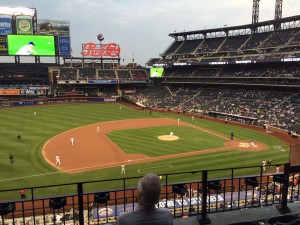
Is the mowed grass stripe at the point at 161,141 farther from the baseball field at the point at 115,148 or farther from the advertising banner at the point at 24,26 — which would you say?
the advertising banner at the point at 24,26

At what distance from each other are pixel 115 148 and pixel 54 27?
2576 inches

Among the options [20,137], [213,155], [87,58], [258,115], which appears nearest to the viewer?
[213,155]

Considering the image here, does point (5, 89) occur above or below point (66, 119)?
above

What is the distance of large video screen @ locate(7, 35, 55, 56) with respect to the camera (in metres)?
77.5

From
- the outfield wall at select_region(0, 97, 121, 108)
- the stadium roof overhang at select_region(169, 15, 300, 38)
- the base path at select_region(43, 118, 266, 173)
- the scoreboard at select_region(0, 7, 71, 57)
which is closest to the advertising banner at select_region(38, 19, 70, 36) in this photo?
the scoreboard at select_region(0, 7, 71, 57)

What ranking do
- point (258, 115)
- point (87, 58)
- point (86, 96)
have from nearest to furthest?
point (258, 115) < point (86, 96) < point (87, 58)

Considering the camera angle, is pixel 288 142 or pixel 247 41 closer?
pixel 288 142

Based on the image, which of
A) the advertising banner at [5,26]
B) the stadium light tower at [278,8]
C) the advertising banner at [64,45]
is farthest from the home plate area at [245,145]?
the advertising banner at [5,26]

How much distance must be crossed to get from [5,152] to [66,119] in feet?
68.6

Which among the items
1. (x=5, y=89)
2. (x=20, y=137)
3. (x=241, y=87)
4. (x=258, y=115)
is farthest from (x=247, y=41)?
(x=5, y=89)

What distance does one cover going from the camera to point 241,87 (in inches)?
2650

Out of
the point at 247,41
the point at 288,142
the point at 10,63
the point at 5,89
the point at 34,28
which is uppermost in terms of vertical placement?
the point at 34,28

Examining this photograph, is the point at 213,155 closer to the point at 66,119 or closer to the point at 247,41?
the point at 66,119

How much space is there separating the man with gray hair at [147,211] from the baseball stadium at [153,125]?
257 cm
